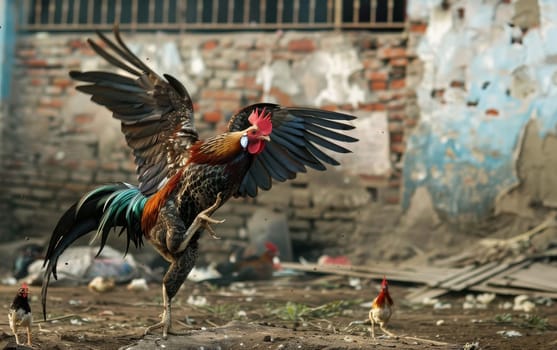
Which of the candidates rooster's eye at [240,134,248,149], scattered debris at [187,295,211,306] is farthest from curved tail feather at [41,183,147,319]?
scattered debris at [187,295,211,306]

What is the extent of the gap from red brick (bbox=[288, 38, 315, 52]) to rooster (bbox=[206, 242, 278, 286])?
7.78 feet

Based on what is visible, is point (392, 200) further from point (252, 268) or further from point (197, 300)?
point (197, 300)

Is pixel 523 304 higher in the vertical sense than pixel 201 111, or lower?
lower

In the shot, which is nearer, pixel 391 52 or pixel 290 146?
pixel 290 146

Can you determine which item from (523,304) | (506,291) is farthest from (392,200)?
(523,304)

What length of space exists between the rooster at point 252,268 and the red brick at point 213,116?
1910mm

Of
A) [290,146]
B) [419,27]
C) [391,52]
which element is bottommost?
[290,146]

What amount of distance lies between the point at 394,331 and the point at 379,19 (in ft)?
15.8

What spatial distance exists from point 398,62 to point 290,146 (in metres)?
4.68

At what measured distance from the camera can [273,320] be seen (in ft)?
22.7

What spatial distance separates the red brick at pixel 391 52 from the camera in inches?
387

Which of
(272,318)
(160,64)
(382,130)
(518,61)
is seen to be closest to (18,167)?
(160,64)

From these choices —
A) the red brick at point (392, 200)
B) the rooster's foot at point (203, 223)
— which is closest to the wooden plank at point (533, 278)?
the red brick at point (392, 200)

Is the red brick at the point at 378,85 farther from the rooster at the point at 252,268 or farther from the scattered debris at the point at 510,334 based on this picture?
the scattered debris at the point at 510,334
